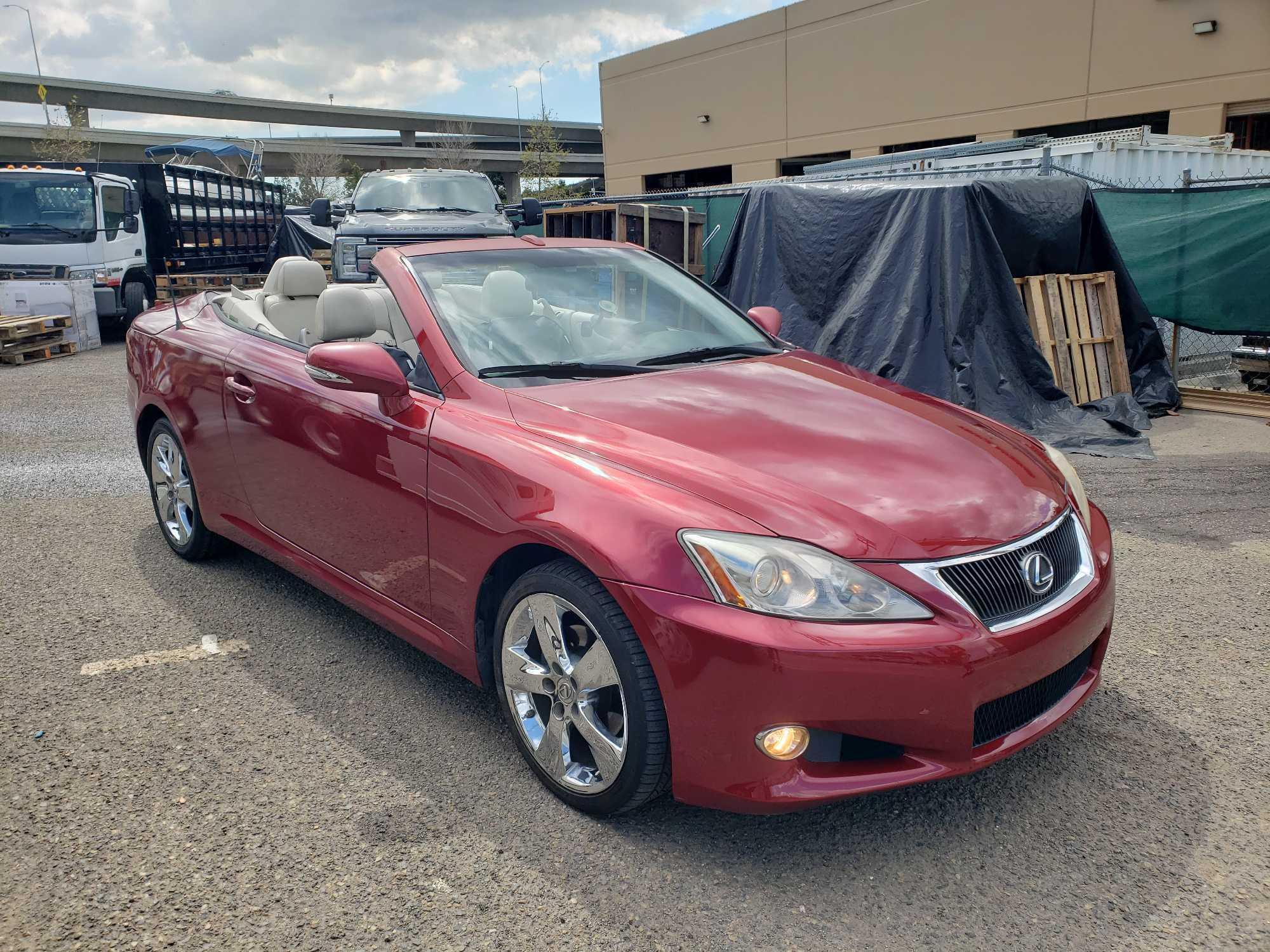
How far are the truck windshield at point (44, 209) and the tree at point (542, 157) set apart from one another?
38279mm

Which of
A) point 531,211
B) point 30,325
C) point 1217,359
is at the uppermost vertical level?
→ point 531,211

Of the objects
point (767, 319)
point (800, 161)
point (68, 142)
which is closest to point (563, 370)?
point (767, 319)

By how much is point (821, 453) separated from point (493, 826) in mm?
1370

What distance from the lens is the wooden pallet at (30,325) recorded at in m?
12.7

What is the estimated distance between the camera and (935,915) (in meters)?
2.34

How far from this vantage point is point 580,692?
2.67m

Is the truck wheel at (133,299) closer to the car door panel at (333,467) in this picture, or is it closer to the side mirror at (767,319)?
the car door panel at (333,467)

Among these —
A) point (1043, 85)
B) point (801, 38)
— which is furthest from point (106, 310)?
point (801, 38)

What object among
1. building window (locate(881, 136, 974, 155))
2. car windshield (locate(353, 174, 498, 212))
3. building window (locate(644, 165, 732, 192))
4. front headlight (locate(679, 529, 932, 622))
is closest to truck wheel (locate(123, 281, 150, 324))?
car windshield (locate(353, 174, 498, 212))

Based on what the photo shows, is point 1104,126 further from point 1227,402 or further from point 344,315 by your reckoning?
point 344,315

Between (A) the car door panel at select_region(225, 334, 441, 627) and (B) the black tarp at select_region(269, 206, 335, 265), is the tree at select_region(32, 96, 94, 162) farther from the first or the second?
(A) the car door panel at select_region(225, 334, 441, 627)

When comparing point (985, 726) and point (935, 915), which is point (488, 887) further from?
point (985, 726)

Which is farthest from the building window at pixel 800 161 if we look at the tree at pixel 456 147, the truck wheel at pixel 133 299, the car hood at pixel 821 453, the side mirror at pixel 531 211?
the tree at pixel 456 147

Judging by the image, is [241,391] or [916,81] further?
[916,81]
